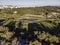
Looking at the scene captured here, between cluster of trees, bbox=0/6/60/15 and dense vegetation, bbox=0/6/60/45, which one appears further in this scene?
cluster of trees, bbox=0/6/60/15

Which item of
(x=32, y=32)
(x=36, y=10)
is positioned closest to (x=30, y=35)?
(x=32, y=32)

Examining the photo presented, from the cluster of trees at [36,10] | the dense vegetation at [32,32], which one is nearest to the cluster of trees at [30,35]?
the dense vegetation at [32,32]

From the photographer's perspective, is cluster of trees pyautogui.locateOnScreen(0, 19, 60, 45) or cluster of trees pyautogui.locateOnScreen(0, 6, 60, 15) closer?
cluster of trees pyautogui.locateOnScreen(0, 19, 60, 45)

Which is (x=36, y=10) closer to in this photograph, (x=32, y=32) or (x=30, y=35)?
(x=32, y=32)

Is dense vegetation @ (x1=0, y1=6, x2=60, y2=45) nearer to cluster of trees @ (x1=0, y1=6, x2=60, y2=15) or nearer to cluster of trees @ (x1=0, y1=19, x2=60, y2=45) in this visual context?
cluster of trees @ (x1=0, y1=19, x2=60, y2=45)

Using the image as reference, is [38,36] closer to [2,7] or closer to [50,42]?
[50,42]

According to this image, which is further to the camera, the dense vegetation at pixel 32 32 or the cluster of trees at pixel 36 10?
the cluster of trees at pixel 36 10

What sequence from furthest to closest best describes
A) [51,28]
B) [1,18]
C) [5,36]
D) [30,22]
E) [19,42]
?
[1,18], [30,22], [51,28], [5,36], [19,42]

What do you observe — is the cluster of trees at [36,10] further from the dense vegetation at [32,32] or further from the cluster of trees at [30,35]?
the cluster of trees at [30,35]

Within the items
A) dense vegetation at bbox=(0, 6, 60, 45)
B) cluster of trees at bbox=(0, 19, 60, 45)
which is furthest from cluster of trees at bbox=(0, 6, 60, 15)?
cluster of trees at bbox=(0, 19, 60, 45)

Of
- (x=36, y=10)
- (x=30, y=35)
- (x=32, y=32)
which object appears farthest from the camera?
(x=36, y=10)

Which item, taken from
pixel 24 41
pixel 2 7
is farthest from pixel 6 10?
pixel 24 41
